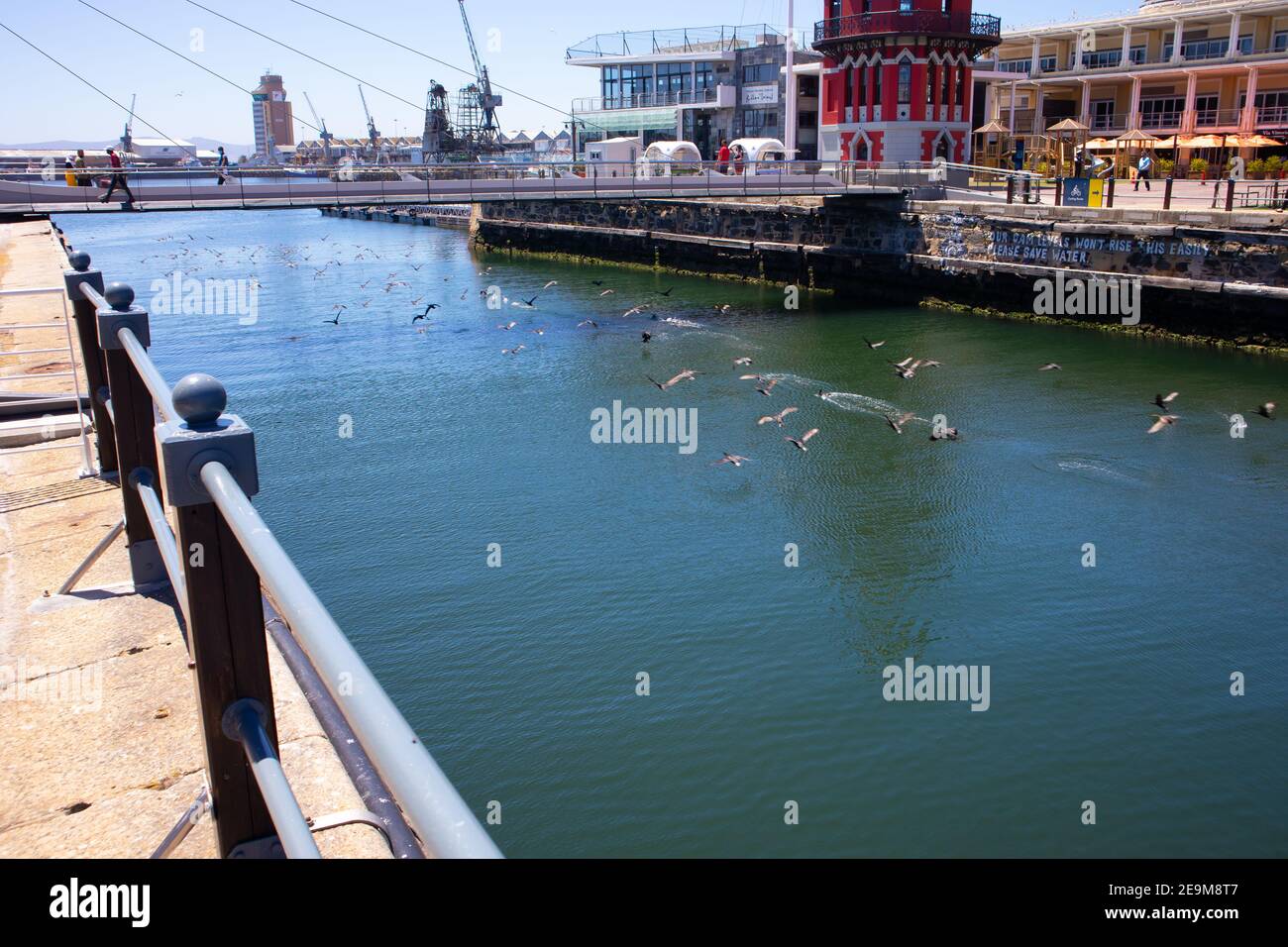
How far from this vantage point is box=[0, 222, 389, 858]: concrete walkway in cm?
365

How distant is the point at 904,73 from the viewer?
39.2m

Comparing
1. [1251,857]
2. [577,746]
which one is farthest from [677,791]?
[1251,857]

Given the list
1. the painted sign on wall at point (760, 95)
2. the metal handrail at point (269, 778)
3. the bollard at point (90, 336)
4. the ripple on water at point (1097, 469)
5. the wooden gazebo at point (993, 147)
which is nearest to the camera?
the metal handrail at point (269, 778)

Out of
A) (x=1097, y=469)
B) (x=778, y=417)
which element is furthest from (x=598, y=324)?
(x=1097, y=469)

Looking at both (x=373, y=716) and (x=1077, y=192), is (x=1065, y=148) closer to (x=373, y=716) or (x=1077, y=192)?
(x=1077, y=192)

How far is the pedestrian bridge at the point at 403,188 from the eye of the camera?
84.0 feet

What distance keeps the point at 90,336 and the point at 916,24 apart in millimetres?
37815

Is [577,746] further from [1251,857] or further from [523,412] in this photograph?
[523,412]

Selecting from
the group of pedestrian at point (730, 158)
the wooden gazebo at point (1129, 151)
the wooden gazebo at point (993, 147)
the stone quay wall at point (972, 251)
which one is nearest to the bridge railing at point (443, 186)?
the group of pedestrian at point (730, 158)

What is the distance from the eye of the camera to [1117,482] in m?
→ 16.8

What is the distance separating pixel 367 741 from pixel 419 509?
14398 millimetres

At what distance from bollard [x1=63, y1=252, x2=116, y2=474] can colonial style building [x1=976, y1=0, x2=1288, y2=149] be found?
49646 mm

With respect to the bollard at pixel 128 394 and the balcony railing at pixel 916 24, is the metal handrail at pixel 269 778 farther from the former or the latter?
the balcony railing at pixel 916 24

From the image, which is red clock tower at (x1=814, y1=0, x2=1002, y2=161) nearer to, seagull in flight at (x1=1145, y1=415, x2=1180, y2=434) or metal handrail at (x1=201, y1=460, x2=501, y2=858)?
seagull in flight at (x1=1145, y1=415, x2=1180, y2=434)
